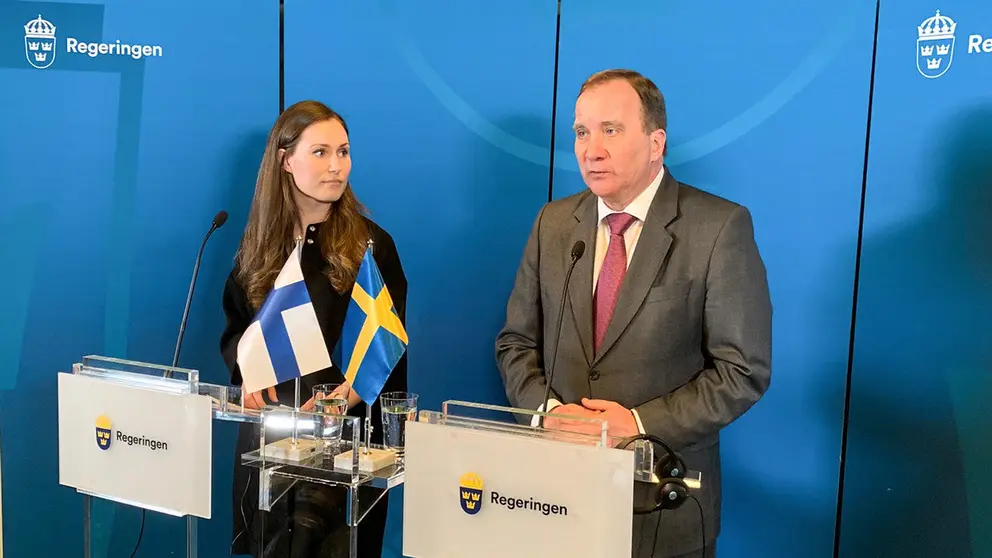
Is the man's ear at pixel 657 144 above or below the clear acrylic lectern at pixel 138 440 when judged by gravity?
above

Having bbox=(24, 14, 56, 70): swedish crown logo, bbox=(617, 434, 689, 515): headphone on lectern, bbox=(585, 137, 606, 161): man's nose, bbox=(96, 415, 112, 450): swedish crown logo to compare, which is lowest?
bbox=(96, 415, 112, 450): swedish crown logo

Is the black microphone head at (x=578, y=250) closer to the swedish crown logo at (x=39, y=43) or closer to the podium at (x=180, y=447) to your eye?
the podium at (x=180, y=447)

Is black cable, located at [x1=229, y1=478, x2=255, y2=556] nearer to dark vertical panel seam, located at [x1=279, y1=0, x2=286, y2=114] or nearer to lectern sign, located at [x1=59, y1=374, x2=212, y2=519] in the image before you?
lectern sign, located at [x1=59, y1=374, x2=212, y2=519]

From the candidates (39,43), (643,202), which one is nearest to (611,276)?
(643,202)

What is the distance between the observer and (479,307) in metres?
3.25

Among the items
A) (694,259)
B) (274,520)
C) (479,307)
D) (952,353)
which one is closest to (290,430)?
(274,520)

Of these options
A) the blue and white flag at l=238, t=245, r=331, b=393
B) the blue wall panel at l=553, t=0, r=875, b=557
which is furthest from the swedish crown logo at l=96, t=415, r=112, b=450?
the blue wall panel at l=553, t=0, r=875, b=557

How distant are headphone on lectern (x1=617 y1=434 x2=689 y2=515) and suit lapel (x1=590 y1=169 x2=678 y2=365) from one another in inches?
25.8

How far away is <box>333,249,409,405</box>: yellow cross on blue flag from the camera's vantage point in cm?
211

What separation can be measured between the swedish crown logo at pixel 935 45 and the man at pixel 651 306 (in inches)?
36.3

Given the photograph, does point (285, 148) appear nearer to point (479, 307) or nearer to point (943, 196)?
point (479, 307)

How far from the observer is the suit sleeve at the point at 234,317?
8.96 ft

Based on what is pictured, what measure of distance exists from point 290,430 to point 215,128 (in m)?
1.86

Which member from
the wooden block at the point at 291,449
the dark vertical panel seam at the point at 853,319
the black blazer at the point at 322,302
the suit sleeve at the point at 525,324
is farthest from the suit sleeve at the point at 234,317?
the dark vertical panel seam at the point at 853,319
